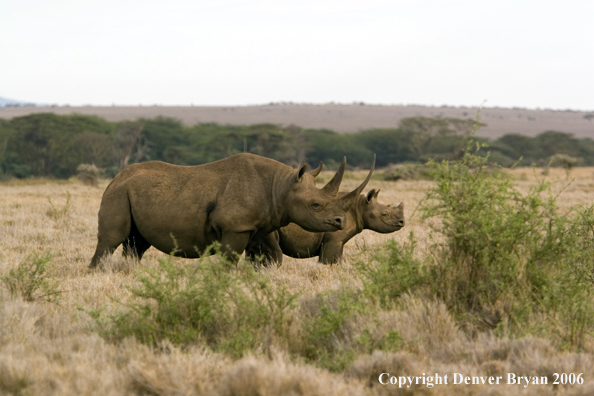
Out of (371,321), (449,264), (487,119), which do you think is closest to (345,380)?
(371,321)

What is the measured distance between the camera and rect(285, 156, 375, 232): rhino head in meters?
7.46

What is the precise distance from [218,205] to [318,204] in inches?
45.0

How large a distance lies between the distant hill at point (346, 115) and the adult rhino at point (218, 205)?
318 feet

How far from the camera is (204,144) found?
56688mm

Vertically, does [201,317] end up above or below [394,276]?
below

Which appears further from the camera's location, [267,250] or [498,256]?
[267,250]

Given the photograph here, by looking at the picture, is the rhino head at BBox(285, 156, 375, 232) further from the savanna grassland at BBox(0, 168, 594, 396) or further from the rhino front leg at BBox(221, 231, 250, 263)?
the savanna grassland at BBox(0, 168, 594, 396)

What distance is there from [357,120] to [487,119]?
23.2m

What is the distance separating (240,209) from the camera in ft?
25.3

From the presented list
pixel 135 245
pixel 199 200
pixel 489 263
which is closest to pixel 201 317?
pixel 489 263

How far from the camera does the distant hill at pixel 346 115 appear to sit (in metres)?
112

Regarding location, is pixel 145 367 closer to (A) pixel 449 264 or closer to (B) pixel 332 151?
(A) pixel 449 264

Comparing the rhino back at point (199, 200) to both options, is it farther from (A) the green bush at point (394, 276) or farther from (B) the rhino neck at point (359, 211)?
(A) the green bush at point (394, 276)

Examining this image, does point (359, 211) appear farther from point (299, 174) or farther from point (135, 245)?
point (135, 245)
